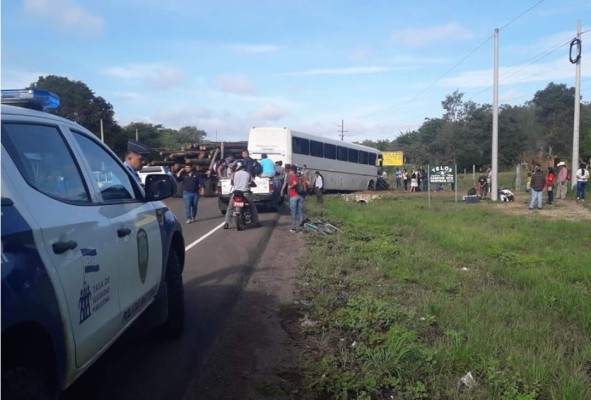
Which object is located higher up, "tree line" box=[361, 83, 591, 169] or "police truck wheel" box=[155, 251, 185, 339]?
"tree line" box=[361, 83, 591, 169]

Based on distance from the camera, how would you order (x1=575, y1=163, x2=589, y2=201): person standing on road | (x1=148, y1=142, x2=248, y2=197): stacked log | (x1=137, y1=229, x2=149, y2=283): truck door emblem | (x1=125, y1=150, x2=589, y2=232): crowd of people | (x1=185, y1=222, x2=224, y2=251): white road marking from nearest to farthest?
1. (x1=137, y1=229, x2=149, y2=283): truck door emblem
2. (x1=185, y1=222, x2=224, y2=251): white road marking
3. (x1=125, y1=150, x2=589, y2=232): crowd of people
4. (x1=575, y1=163, x2=589, y2=201): person standing on road
5. (x1=148, y1=142, x2=248, y2=197): stacked log

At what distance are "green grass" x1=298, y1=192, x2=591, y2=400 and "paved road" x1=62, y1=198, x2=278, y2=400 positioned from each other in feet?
3.28

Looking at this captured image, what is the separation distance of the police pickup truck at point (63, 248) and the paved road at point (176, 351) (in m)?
0.63

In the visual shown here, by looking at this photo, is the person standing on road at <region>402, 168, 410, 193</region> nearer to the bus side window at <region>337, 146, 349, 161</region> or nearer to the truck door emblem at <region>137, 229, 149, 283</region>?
the bus side window at <region>337, 146, 349, 161</region>

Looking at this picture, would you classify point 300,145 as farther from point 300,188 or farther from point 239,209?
point 300,188

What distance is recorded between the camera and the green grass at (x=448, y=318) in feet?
14.2

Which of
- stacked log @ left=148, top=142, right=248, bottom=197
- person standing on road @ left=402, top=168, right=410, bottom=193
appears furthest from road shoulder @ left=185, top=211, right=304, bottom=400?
person standing on road @ left=402, top=168, right=410, bottom=193

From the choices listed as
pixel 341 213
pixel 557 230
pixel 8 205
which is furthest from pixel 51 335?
pixel 341 213

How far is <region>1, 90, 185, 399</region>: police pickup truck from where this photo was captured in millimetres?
2389

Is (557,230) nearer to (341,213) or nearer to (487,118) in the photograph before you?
(341,213)

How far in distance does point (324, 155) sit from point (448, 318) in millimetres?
27612

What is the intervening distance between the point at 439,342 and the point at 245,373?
1.76m

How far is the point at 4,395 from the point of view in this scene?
2246 millimetres

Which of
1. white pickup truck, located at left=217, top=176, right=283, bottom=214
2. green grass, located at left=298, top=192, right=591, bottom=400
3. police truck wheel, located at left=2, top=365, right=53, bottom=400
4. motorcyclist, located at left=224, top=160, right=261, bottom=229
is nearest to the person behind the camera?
police truck wheel, located at left=2, top=365, right=53, bottom=400
